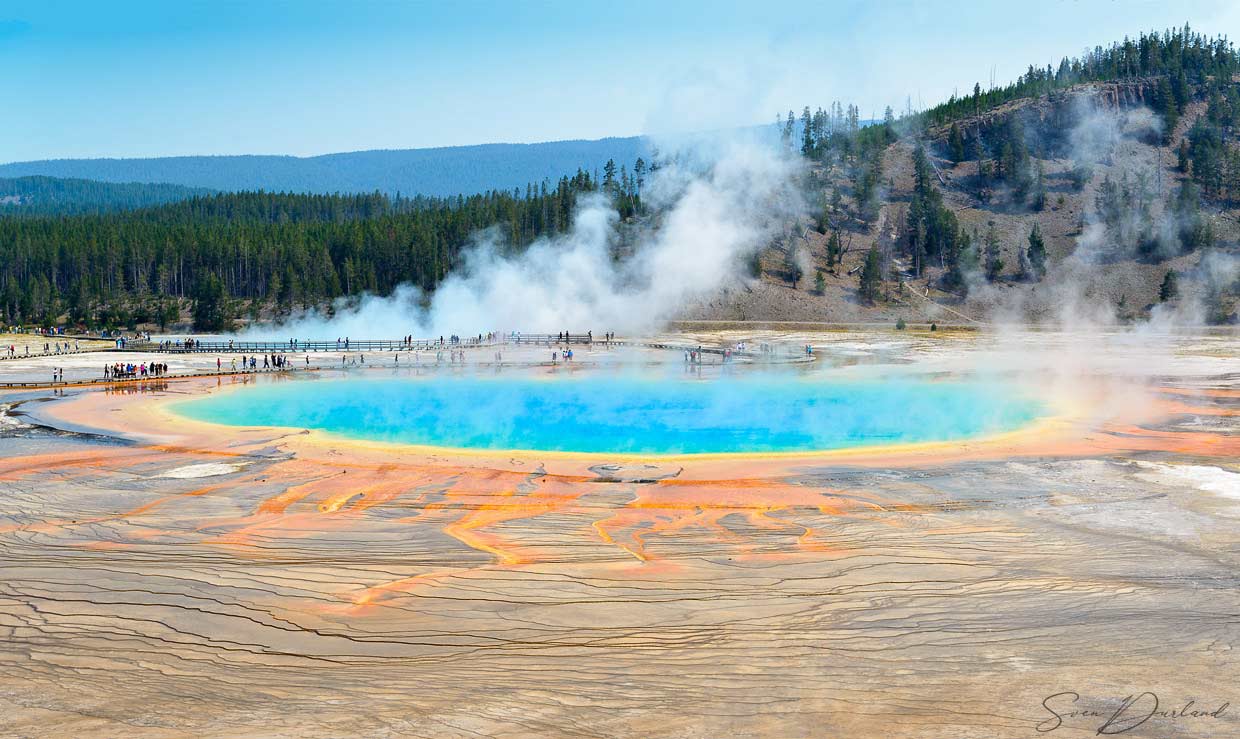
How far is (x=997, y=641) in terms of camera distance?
11.6 metres

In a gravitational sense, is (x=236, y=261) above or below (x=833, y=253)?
above

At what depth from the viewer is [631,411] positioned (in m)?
33.8

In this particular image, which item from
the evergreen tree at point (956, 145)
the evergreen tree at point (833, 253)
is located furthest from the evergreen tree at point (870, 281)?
the evergreen tree at point (956, 145)

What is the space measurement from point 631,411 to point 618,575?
773 inches

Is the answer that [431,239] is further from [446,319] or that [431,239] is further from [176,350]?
[176,350]

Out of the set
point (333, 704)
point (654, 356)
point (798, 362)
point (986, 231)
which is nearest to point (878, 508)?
point (333, 704)

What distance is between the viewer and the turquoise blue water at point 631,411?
91.3ft

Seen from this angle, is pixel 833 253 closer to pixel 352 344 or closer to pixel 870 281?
pixel 870 281

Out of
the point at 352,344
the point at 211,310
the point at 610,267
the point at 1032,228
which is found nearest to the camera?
the point at 352,344

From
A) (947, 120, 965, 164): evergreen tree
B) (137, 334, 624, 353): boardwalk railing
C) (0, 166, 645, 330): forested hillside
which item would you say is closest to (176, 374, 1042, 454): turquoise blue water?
(137, 334, 624, 353): boardwalk railing

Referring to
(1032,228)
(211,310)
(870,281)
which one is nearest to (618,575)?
(211,310)

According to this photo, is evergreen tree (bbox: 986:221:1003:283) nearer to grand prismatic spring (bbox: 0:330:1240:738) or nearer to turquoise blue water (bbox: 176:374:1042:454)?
turquoise blue water (bbox: 176:374:1042:454)

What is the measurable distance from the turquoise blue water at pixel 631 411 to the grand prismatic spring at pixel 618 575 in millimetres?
349

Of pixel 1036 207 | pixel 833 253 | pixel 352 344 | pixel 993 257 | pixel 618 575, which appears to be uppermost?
pixel 1036 207
